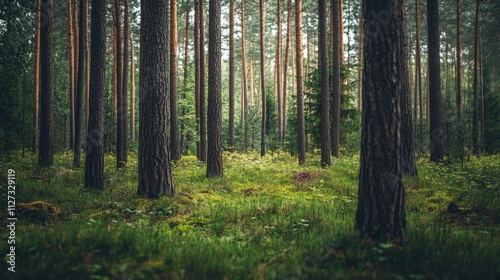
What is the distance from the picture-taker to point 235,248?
3.86 m

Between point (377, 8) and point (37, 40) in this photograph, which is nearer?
point (377, 8)

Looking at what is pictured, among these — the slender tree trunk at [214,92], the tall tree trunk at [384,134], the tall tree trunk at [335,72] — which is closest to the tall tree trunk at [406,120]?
the tall tree trunk at [335,72]

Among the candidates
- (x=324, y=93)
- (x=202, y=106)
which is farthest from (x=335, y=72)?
(x=202, y=106)

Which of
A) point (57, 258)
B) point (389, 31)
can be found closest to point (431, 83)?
point (389, 31)

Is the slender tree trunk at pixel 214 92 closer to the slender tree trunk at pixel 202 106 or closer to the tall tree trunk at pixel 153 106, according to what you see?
the tall tree trunk at pixel 153 106

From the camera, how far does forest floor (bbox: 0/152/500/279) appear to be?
289 cm

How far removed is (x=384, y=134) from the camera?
12.2 ft

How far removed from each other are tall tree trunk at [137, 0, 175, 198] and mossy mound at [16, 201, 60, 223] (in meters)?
1.93

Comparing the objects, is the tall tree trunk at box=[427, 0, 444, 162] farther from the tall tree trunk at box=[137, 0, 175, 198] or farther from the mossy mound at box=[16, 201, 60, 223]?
the mossy mound at box=[16, 201, 60, 223]

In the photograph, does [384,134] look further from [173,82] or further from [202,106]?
[173,82]

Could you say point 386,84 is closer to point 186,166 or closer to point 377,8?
point 377,8

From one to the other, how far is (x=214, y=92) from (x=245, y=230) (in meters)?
6.39

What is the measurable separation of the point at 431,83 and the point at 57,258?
1506 cm

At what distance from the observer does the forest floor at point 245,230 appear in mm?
2891
